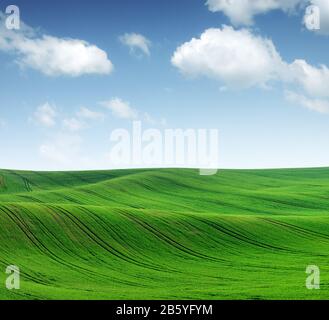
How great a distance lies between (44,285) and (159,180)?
201ft

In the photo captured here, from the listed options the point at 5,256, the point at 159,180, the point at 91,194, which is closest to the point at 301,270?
the point at 5,256

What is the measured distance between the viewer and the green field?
96.1 feet

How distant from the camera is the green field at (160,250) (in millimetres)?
29297

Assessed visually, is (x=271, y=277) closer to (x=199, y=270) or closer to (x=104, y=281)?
(x=199, y=270)

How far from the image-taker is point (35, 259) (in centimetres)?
3669

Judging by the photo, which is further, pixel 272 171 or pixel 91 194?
pixel 272 171

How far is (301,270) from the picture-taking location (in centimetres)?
3531

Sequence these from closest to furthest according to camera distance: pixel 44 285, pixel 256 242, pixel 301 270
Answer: pixel 44 285 → pixel 301 270 → pixel 256 242

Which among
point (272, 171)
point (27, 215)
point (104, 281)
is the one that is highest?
point (272, 171)

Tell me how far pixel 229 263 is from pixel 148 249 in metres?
6.45

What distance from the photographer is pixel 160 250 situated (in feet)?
135
